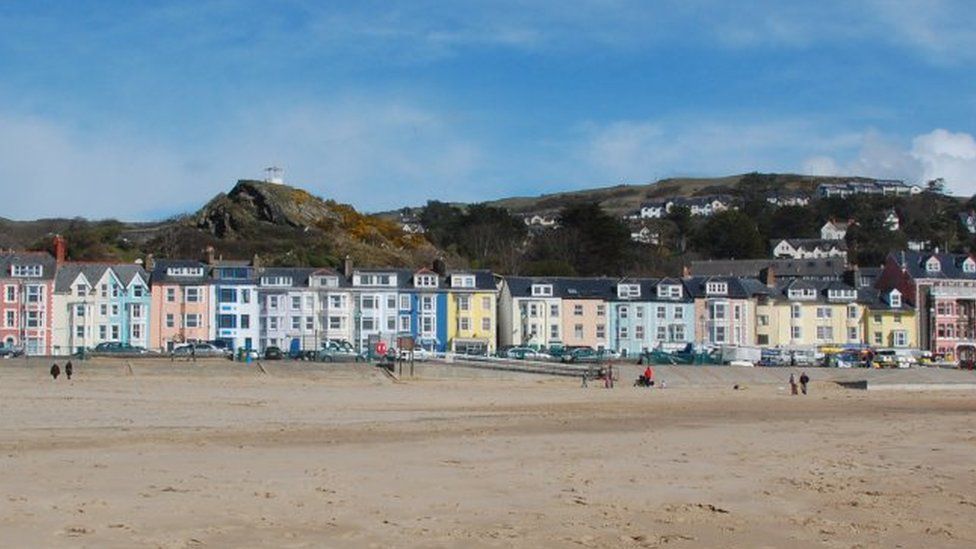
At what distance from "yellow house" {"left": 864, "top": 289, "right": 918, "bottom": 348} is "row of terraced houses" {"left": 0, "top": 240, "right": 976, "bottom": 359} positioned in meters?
0.10

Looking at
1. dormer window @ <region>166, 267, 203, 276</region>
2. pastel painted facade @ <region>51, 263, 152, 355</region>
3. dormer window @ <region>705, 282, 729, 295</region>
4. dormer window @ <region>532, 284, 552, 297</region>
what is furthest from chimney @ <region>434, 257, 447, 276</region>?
pastel painted facade @ <region>51, 263, 152, 355</region>

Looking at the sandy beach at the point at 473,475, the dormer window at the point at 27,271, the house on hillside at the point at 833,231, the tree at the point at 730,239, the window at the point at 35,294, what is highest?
the house on hillside at the point at 833,231

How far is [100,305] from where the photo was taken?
245 ft

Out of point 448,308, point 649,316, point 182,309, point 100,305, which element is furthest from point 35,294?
point 649,316

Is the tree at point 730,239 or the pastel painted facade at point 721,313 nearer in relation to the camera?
the pastel painted facade at point 721,313

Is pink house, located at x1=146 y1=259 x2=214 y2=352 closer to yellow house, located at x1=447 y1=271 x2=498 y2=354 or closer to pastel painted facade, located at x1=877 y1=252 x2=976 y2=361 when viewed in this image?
yellow house, located at x1=447 y1=271 x2=498 y2=354

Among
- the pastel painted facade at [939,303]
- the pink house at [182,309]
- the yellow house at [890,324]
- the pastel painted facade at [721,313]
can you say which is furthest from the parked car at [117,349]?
the pastel painted facade at [939,303]

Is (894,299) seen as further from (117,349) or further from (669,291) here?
(117,349)

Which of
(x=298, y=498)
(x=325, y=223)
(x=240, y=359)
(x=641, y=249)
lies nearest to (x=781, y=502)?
(x=298, y=498)

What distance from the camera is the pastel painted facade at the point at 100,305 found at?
243ft

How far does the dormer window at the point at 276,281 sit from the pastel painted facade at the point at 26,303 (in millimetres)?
12594

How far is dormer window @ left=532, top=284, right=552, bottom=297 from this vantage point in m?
81.2

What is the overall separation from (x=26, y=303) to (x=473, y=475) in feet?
195

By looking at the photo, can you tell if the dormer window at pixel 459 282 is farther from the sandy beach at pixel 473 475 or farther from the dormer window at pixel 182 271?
the sandy beach at pixel 473 475
